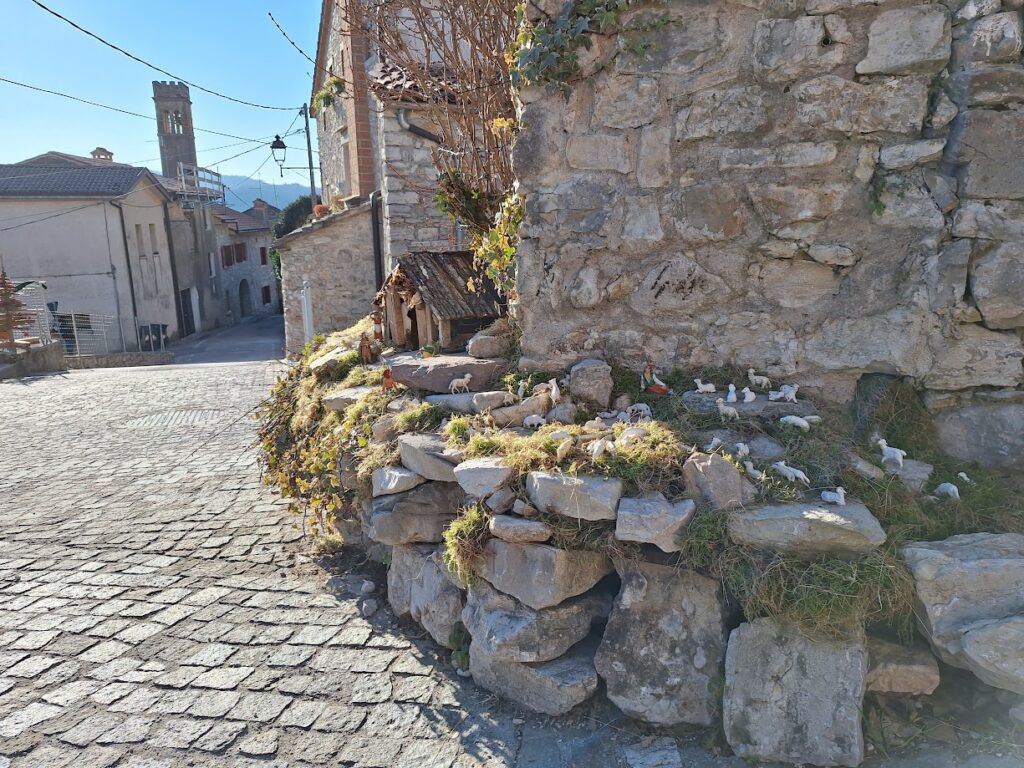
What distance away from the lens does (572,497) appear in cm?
337

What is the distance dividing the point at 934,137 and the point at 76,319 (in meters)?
25.9

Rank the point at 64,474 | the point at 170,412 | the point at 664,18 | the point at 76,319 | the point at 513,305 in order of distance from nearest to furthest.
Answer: the point at 664,18 < the point at 513,305 < the point at 64,474 < the point at 170,412 < the point at 76,319

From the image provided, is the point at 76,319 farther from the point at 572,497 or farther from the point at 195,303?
the point at 572,497

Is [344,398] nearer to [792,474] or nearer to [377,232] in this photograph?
[792,474]

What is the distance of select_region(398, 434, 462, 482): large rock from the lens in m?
3.90

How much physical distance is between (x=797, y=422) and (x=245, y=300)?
3766cm

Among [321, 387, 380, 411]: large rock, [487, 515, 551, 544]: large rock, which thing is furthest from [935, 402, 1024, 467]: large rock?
[321, 387, 380, 411]: large rock

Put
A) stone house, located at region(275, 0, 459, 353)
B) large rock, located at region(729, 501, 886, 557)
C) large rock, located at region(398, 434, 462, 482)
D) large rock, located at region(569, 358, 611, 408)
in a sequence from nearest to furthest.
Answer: large rock, located at region(729, 501, 886, 557) < large rock, located at region(398, 434, 462, 482) < large rock, located at region(569, 358, 611, 408) < stone house, located at region(275, 0, 459, 353)

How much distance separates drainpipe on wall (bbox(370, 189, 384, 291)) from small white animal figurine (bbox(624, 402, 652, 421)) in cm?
1024

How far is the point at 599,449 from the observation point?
3.57 metres

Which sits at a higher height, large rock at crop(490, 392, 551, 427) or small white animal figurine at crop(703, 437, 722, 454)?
large rock at crop(490, 392, 551, 427)

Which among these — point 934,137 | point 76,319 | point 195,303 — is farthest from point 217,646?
point 195,303

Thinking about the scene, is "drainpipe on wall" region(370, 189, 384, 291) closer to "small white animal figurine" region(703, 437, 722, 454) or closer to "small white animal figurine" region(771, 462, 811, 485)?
"small white animal figurine" region(703, 437, 722, 454)

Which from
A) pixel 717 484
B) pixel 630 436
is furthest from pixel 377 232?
pixel 717 484
